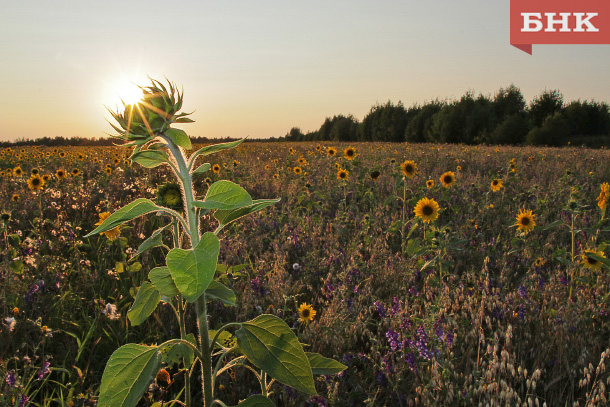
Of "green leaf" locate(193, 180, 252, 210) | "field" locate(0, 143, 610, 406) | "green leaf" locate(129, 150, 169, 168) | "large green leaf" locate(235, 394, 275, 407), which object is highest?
"green leaf" locate(129, 150, 169, 168)

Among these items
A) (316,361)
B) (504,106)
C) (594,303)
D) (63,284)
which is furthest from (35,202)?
(504,106)

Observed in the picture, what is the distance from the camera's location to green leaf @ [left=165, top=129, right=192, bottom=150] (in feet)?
2.53

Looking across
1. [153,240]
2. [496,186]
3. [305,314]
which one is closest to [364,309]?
[305,314]

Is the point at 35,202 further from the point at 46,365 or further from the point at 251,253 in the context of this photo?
the point at 46,365

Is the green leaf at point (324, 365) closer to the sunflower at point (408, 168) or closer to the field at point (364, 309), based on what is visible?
the field at point (364, 309)

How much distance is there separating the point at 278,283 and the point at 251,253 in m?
0.95

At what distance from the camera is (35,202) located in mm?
4383

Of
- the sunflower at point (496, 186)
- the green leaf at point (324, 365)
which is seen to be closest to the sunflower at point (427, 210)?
the sunflower at point (496, 186)

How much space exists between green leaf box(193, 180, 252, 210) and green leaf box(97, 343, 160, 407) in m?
0.34

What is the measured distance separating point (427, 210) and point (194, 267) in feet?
10.9

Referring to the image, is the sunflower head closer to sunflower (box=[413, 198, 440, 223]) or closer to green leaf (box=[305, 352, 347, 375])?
green leaf (box=[305, 352, 347, 375])

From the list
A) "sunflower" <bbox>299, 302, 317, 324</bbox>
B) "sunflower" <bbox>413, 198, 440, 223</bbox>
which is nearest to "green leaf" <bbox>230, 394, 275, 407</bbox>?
"sunflower" <bbox>299, 302, 317, 324</bbox>

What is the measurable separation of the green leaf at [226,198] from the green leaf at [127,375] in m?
0.34

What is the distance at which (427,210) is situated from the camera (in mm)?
3650
